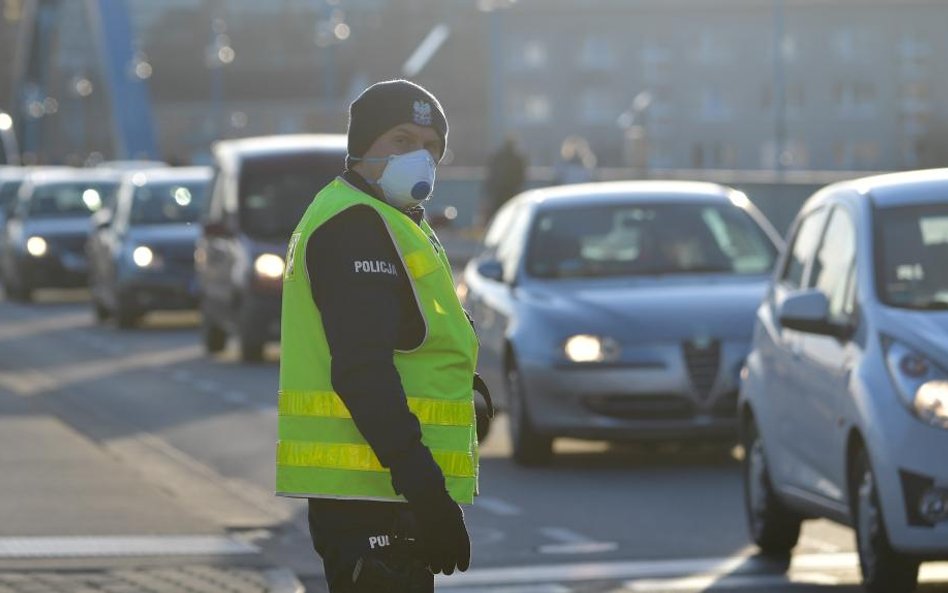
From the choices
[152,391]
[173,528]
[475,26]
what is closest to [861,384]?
[173,528]

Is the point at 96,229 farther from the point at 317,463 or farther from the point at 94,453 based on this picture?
the point at 317,463

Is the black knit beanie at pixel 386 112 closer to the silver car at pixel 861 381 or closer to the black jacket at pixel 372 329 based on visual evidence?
the black jacket at pixel 372 329

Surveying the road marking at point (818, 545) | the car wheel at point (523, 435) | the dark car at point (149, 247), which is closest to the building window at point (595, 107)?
the dark car at point (149, 247)

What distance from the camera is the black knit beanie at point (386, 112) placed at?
5207 millimetres

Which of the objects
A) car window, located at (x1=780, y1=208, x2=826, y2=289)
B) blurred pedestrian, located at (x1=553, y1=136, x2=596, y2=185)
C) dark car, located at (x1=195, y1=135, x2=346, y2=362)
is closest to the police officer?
car window, located at (x1=780, y1=208, x2=826, y2=289)

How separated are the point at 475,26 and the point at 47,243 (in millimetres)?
124828

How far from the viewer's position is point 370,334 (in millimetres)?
4949

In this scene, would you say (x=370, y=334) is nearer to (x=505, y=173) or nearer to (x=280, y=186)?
(x=280, y=186)

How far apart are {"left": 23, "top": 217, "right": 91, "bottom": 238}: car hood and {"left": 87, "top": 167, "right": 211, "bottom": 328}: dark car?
5.24m

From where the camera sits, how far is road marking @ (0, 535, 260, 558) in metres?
9.89

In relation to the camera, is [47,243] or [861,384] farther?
[47,243]

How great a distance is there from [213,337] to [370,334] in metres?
19.7

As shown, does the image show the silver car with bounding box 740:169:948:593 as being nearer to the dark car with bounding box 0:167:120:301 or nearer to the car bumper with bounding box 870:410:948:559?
the car bumper with bounding box 870:410:948:559

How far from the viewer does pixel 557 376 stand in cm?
1387
